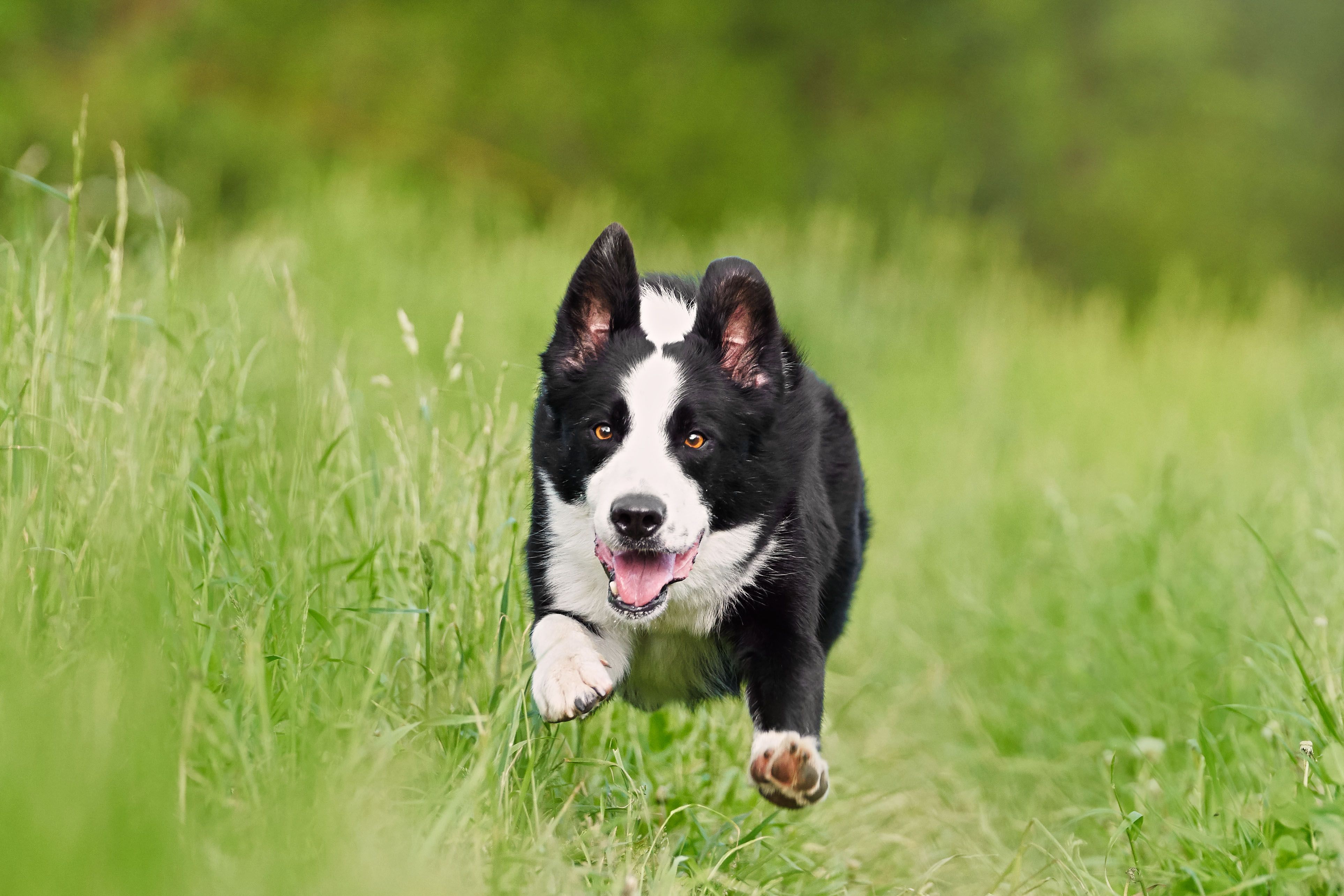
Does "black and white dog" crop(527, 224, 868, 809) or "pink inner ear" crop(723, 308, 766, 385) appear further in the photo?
"pink inner ear" crop(723, 308, 766, 385)

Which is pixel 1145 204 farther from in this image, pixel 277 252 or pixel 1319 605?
pixel 1319 605

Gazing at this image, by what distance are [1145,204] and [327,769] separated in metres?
14.0

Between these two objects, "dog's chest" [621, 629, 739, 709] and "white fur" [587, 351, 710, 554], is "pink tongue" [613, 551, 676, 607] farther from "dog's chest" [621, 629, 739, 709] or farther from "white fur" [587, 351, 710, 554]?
"dog's chest" [621, 629, 739, 709]

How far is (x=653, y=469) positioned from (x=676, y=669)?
2.08ft

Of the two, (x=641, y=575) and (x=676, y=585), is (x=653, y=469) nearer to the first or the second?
(x=641, y=575)

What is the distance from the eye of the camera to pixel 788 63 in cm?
1441

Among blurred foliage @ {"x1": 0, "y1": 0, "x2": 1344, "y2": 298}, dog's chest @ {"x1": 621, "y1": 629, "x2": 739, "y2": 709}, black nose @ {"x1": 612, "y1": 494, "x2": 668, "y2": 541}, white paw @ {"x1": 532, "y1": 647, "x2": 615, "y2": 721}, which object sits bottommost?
dog's chest @ {"x1": 621, "y1": 629, "x2": 739, "y2": 709}

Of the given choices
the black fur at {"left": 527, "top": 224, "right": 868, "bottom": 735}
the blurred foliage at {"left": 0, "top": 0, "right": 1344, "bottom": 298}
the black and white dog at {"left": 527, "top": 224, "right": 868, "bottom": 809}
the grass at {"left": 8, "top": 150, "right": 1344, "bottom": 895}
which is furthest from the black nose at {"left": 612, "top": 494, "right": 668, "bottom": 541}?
the blurred foliage at {"left": 0, "top": 0, "right": 1344, "bottom": 298}

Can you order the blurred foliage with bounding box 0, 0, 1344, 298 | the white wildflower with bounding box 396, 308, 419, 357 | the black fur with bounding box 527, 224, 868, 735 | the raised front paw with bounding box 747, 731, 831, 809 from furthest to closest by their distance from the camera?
1. the blurred foliage with bounding box 0, 0, 1344, 298
2. the white wildflower with bounding box 396, 308, 419, 357
3. the black fur with bounding box 527, 224, 868, 735
4. the raised front paw with bounding box 747, 731, 831, 809

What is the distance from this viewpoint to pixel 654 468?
2555mm

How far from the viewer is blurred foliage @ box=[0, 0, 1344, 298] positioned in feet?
38.8

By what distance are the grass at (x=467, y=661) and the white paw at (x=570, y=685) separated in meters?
0.06

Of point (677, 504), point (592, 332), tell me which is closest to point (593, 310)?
point (592, 332)

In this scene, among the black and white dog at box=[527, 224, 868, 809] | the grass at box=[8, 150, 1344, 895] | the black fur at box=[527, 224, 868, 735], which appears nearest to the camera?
the grass at box=[8, 150, 1344, 895]
